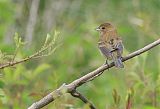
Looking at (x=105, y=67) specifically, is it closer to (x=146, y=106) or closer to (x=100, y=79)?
(x=146, y=106)

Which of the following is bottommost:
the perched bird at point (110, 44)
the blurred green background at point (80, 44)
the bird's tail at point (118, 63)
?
the blurred green background at point (80, 44)

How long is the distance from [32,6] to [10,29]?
1.78 feet

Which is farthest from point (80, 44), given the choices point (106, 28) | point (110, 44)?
point (110, 44)

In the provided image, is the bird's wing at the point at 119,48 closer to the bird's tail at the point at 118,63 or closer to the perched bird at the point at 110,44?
the perched bird at the point at 110,44

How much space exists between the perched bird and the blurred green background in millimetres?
152

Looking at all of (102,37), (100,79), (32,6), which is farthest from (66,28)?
(102,37)

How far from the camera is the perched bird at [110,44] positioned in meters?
5.33

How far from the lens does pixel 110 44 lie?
5.86m

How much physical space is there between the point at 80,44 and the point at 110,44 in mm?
2820

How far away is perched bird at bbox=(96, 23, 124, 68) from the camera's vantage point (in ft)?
17.5

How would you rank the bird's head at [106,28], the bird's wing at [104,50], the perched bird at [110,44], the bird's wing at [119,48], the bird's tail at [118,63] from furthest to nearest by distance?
the bird's head at [106,28] < the bird's wing at [104,50] < the perched bird at [110,44] < the bird's wing at [119,48] < the bird's tail at [118,63]

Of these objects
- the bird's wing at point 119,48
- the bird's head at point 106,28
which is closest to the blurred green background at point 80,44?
the bird's wing at point 119,48

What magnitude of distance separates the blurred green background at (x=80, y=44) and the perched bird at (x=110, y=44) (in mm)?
152

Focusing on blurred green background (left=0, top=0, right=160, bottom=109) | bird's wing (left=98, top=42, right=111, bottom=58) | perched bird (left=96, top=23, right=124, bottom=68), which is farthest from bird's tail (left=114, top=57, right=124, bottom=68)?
bird's wing (left=98, top=42, right=111, bottom=58)
